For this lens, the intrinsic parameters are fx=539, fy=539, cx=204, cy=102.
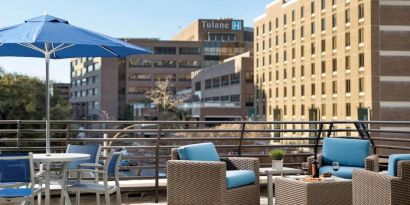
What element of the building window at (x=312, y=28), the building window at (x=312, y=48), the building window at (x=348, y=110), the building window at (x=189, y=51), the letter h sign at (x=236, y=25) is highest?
the letter h sign at (x=236, y=25)

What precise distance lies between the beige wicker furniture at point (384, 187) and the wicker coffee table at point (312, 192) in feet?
0.55

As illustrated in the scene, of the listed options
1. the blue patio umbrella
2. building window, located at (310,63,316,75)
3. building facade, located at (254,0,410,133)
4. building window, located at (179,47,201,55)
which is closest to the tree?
building facade, located at (254,0,410,133)

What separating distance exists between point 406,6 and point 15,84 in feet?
117

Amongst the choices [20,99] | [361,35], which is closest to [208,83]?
[361,35]

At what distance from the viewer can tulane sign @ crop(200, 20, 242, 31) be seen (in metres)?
115

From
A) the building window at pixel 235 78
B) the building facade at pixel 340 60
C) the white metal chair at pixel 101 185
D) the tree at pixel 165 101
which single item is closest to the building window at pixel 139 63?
the tree at pixel 165 101

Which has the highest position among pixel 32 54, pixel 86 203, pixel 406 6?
pixel 406 6

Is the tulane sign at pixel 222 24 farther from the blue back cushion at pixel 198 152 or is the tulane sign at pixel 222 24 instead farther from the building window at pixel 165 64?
the blue back cushion at pixel 198 152

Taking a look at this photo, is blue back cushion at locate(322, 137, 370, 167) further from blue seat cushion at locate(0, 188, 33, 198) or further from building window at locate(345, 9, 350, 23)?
building window at locate(345, 9, 350, 23)

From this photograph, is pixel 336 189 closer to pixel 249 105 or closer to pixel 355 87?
pixel 355 87

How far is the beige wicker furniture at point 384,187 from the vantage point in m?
5.59

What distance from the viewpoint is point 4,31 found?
251 inches

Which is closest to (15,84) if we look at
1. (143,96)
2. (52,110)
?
(52,110)

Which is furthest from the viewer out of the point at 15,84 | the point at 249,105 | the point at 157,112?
the point at 157,112
